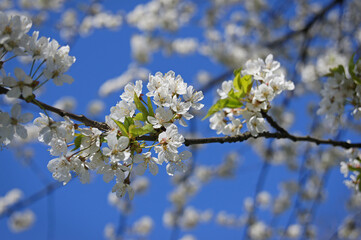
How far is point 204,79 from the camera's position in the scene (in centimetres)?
888

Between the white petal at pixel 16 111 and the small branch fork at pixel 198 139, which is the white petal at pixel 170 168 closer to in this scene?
the small branch fork at pixel 198 139

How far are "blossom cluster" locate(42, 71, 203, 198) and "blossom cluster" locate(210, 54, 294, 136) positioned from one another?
9.0 inches

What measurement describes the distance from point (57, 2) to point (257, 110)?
5.52m

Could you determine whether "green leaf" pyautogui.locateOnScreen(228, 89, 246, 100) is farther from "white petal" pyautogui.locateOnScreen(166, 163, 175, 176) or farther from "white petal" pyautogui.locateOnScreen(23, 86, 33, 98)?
"white petal" pyautogui.locateOnScreen(23, 86, 33, 98)

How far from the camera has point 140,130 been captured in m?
1.08

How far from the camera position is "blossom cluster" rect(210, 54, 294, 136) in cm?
127

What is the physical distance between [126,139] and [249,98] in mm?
595

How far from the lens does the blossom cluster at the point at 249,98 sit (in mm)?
1274

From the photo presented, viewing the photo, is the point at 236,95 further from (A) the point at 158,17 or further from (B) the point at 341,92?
(A) the point at 158,17

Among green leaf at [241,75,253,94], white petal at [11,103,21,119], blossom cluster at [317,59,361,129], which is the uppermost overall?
blossom cluster at [317,59,361,129]

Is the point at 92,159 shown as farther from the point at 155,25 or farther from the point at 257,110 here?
the point at 155,25

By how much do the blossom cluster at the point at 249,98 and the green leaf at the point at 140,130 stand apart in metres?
0.38

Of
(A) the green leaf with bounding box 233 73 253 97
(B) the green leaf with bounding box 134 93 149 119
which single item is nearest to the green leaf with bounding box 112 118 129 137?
(B) the green leaf with bounding box 134 93 149 119

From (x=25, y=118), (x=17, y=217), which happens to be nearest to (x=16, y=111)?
(x=25, y=118)
